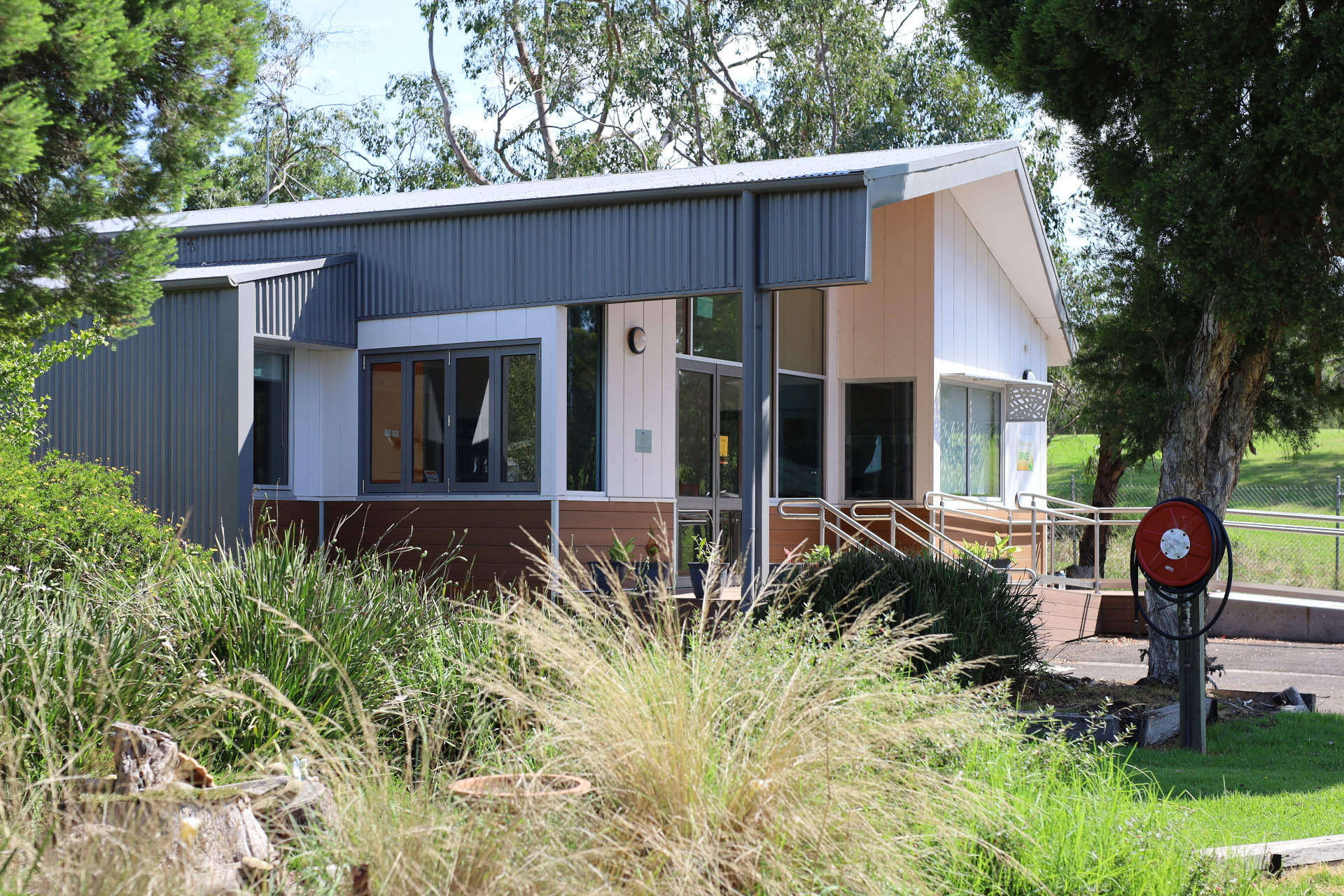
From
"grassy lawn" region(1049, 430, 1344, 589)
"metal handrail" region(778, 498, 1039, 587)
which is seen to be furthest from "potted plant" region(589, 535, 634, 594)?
"grassy lawn" region(1049, 430, 1344, 589)

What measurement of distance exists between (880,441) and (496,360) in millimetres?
5807

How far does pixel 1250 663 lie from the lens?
1235 centimetres

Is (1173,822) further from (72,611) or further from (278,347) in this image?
(278,347)

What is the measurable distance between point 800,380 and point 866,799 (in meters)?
12.1

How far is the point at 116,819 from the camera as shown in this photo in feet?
12.5

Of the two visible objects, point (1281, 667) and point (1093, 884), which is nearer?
point (1093, 884)

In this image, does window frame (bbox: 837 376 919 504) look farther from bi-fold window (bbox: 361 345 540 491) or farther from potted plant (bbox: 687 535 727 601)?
bi-fold window (bbox: 361 345 540 491)

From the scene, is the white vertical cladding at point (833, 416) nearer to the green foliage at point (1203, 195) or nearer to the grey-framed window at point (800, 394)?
the grey-framed window at point (800, 394)

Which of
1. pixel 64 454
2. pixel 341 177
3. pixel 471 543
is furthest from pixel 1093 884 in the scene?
pixel 341 177

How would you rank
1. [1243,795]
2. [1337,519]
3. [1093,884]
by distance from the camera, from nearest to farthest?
[1093,884], [1243,795], [1337,519]

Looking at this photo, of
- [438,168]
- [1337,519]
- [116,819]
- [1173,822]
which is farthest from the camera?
[438,168]

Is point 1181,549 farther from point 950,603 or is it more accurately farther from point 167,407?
point 167,407

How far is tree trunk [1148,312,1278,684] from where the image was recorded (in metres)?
10.2

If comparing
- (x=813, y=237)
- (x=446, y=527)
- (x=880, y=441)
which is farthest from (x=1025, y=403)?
(x=446, y=527)
